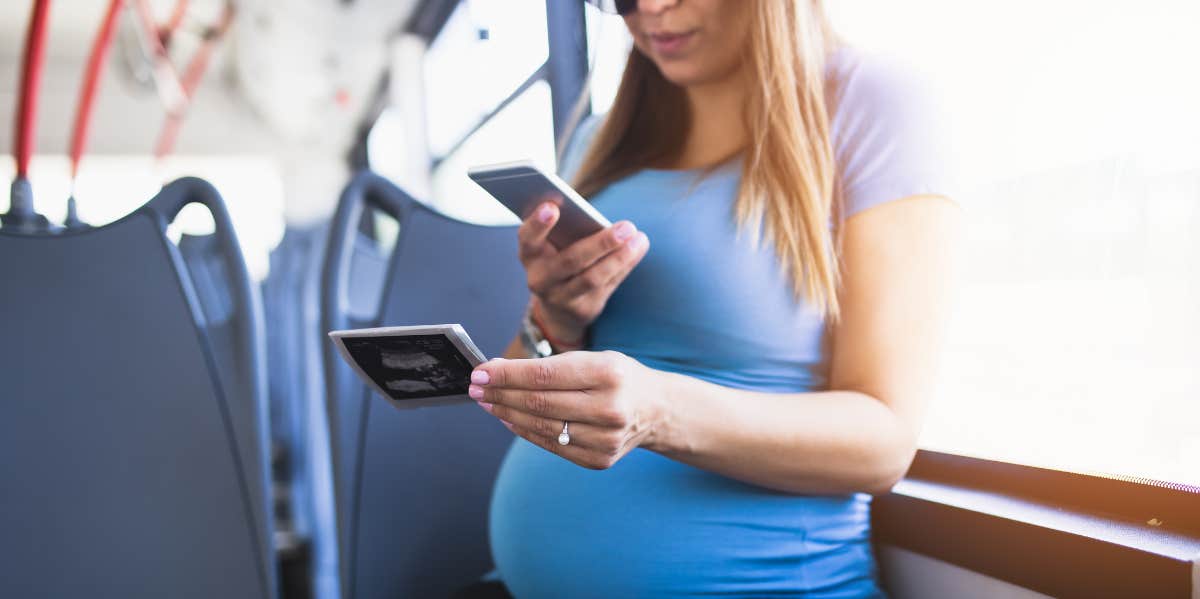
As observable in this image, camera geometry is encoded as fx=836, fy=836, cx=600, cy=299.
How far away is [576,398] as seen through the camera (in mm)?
613

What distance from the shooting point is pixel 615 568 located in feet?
2.69

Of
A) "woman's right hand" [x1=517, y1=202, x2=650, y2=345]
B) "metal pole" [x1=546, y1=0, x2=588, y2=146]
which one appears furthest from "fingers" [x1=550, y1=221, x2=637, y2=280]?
"metal pole" [x1=546, y1=0, x2=588, y2=146]

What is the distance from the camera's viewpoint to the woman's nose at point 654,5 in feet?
3.14

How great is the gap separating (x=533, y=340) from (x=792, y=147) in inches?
14.8

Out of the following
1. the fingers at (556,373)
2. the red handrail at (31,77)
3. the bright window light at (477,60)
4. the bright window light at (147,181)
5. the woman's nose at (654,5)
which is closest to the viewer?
the fingers at (556,373)

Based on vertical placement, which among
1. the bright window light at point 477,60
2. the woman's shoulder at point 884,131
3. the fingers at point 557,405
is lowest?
the fingers at point 557,405

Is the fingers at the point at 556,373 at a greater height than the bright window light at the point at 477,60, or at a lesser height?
lesser

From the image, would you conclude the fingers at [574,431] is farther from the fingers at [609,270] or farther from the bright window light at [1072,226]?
the bright window light at [1072,226]

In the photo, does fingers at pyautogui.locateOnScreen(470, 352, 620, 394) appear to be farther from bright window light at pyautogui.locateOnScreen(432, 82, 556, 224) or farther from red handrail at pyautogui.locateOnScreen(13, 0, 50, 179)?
red handrail at pyautogui.locateOnScreen(13, 0, 50, 179)

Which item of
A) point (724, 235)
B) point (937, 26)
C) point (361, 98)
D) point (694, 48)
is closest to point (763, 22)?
point (694, 48)

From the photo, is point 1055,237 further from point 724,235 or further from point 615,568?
point 615,568

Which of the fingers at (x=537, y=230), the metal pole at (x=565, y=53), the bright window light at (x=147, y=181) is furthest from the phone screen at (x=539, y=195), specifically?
the bright window light at (x=147, y=181)

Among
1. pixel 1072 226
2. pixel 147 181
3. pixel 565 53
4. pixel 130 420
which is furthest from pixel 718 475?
pixel 147 181

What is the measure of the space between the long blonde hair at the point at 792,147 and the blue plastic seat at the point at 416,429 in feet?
1.83
